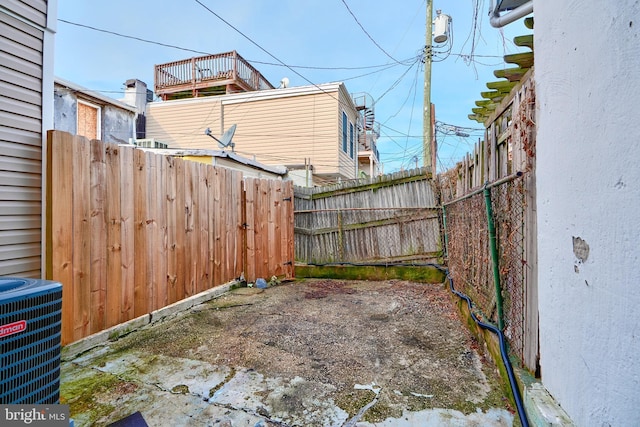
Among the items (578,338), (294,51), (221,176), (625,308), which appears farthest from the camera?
(294,51)

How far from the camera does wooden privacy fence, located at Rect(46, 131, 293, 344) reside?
2.52 meters

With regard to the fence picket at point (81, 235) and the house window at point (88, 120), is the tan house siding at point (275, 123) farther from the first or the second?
the fence picket at point (81, 235)

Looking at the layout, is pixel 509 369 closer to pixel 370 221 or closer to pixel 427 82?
pixel 370 221

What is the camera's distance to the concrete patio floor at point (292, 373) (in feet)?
5.99

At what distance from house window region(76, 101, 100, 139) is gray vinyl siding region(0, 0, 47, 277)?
687cm

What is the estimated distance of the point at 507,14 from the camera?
265 centimetres

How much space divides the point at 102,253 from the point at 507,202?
3.37 meters

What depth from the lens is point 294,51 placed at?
30.0 feet

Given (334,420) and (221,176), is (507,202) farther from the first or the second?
(221,176)

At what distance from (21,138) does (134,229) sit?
1.13m

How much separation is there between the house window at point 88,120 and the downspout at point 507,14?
935 cm

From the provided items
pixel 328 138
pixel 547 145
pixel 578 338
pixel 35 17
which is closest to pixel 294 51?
pixel 328 138

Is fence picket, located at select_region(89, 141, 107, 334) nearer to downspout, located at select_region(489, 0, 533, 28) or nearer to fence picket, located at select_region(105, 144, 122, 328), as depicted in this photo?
fence picket, located at select_region(105, 144, 122, 328)

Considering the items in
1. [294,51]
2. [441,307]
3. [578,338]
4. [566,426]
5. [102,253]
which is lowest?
[441,307]
